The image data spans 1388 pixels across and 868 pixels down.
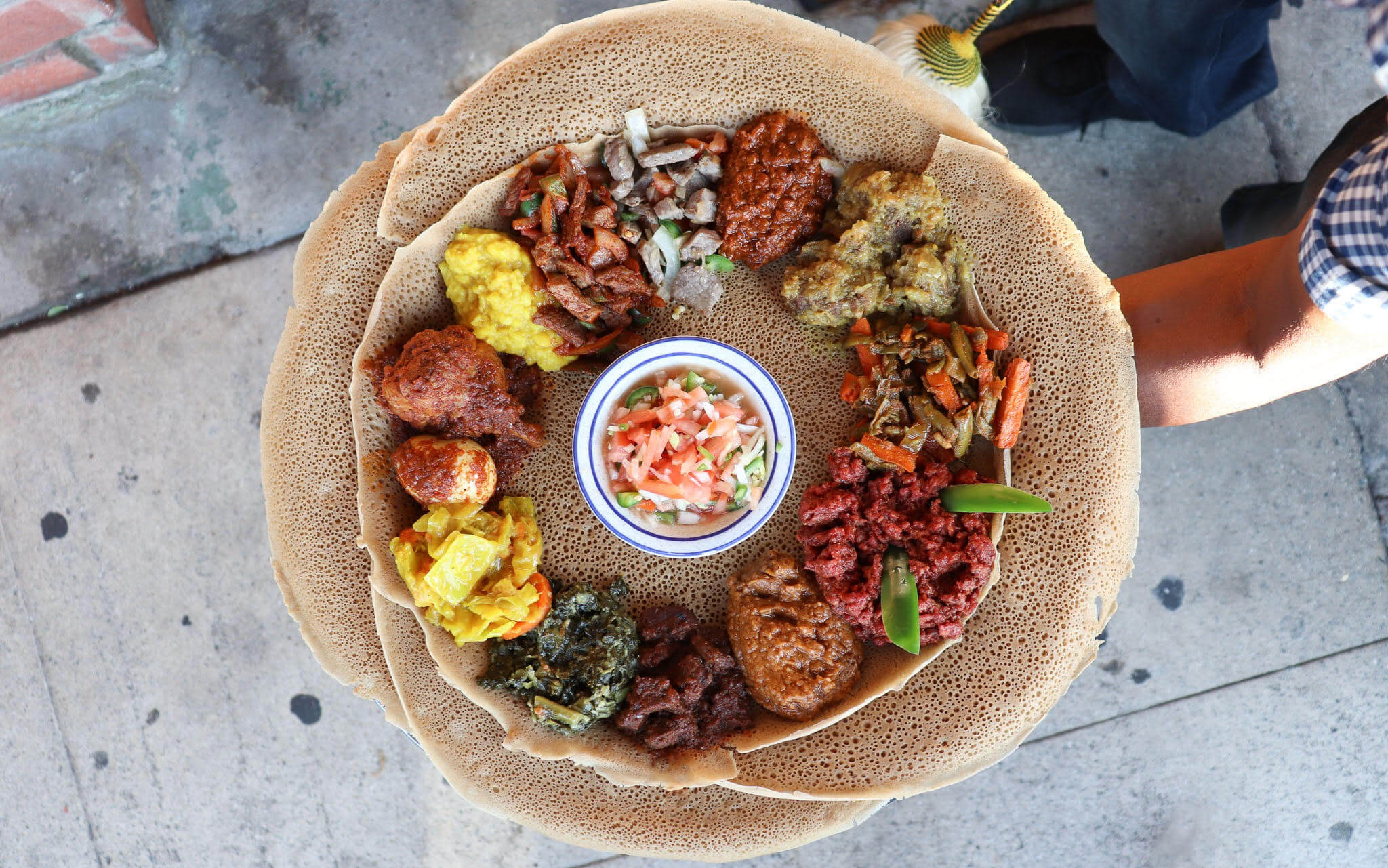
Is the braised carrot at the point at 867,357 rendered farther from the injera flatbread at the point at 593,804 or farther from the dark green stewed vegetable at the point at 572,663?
the injera flatbread at the point at 593,804

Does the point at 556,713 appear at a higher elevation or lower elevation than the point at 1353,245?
lower

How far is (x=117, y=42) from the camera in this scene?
10.1 feet

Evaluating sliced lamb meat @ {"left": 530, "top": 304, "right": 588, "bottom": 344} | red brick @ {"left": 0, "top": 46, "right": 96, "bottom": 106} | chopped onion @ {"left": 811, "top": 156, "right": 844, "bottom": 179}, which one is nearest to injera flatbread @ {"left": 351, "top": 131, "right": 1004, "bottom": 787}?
sliced lamb meat @ {"left": 530, "top": 304, "right": 588, "bottom": 344}

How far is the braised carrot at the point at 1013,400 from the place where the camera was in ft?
6.68

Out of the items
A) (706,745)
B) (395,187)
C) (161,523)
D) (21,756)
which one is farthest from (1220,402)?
(21,756)

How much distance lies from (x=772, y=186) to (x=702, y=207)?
0.19 metres

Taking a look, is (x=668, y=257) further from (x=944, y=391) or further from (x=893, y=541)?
(x=893, y=541)

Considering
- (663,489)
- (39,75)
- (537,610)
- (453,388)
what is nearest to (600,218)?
(453,388)

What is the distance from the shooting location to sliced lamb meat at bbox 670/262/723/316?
7.10 feet

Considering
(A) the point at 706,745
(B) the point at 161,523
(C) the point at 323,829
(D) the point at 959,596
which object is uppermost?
(D) the point at 959,596

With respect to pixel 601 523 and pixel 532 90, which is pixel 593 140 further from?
pixel 601 523

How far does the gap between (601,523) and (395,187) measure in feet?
3.36

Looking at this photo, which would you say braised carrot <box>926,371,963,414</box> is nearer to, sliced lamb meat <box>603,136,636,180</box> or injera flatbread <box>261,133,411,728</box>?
sliced lamb meat <box>603,136,636,180</box>

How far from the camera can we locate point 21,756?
3.26m
